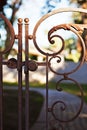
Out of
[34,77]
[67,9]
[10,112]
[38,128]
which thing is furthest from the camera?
[34,77]

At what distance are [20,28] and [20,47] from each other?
14cm

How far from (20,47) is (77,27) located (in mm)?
458

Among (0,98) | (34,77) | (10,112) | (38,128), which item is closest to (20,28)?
(0,98)

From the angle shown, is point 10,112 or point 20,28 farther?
point 10,112

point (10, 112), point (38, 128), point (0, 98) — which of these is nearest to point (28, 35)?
point (0, 98)

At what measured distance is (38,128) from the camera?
22.3 ft

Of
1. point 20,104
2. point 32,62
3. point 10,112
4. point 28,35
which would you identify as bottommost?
point 10,112

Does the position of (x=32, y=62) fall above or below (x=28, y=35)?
below

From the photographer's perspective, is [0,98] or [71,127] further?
[71,127]

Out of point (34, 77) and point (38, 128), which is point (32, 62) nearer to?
point (38, 128)

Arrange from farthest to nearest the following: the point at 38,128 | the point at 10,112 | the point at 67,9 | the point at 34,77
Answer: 1. the point at 34,77
2. the point at 10,112
3. the point at 38,128
4. the point at 67,9

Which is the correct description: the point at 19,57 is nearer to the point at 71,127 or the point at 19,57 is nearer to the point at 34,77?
the point at 71,127

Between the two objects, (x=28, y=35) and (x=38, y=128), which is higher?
(x=28, y=35)

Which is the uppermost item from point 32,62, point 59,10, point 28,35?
point 59,10
